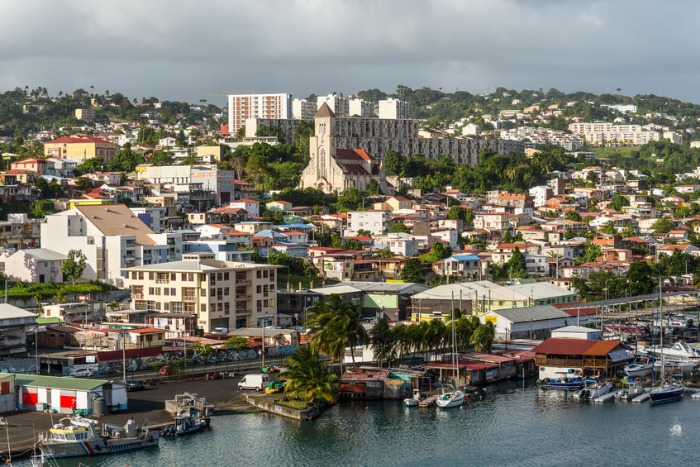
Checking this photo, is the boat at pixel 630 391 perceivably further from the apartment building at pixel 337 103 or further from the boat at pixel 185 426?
the apartment building at pixel 337 103

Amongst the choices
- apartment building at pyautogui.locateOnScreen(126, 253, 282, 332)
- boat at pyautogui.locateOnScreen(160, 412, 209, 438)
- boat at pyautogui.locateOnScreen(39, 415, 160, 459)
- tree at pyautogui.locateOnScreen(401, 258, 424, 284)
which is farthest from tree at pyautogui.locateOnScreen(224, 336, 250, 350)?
tree at pyautogui.locateOnScreen(401, 258, 424, 284)

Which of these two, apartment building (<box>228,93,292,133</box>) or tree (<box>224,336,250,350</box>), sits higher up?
apartment building (<box>228,93,292,133</box>)

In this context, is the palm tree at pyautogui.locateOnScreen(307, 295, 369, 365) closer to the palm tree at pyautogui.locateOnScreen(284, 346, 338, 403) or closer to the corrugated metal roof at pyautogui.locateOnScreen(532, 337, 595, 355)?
the palm tree at pyautogui.locateOnScreen(284, 346, 338, 403)

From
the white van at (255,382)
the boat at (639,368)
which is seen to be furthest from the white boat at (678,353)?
the white van at (255,382)

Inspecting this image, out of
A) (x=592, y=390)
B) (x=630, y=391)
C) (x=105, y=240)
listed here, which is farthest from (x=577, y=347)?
(x=105, y=240)

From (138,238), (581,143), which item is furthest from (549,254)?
(581,143)
